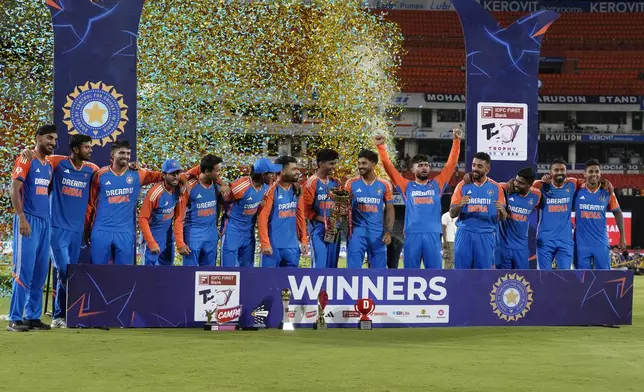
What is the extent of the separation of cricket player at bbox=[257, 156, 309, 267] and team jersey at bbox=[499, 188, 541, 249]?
9.72ft

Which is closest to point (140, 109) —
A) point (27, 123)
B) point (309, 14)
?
point (27, 123)

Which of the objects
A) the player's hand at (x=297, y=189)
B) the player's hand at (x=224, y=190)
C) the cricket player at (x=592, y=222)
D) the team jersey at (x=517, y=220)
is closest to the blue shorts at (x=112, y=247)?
the player's hand at (x=224, y=190)

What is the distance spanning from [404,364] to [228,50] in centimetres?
1359

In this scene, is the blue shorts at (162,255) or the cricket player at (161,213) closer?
the cricket player at (161,213)

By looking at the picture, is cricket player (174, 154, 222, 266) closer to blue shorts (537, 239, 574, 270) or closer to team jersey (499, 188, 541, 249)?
team jersey (499, 188, 541, 249)

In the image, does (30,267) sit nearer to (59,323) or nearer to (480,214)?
(59,323)

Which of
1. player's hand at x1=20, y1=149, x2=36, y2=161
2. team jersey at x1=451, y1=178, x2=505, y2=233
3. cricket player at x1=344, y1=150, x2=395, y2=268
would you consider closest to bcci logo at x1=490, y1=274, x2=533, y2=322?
team jersey at x1=451, y1=178, x2=505, y2=233

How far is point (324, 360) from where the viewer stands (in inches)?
323

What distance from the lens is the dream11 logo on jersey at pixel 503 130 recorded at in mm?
13625

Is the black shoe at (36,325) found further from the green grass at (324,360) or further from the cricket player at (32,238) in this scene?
the green grass at (324,360)

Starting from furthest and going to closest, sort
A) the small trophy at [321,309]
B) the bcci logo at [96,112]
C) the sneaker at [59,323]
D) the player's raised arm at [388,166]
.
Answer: the player's raised arm at [388,166], the bcci logo at [96,112], the small trophy at [321,309], the sneaker at [59,323]

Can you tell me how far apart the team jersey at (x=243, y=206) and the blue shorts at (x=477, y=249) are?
286cm

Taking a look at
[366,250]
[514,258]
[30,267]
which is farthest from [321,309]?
[514,258]

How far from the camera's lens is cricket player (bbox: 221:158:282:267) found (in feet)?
41.1
